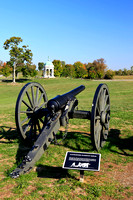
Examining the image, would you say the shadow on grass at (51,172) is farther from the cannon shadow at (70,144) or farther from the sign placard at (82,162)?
the sign placard at (82,162)

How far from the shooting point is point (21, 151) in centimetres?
643

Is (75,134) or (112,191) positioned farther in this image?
(75,134)

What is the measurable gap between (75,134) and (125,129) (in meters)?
2.36

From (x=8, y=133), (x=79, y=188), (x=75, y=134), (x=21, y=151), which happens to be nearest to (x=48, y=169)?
(x=79, y=188)

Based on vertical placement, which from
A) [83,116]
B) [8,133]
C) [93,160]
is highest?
[83,116]

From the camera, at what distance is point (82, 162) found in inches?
175

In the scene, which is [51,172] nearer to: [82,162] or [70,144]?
[82,162]

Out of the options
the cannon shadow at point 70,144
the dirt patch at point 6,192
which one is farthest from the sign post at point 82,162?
the dirt patch at point 6,192

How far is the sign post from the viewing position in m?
4.27

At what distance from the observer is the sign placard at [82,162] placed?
4270 millimetres

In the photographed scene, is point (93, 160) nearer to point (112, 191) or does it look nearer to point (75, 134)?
point (112, 191)

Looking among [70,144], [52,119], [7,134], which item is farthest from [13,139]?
[52,119]

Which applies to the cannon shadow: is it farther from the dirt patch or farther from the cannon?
the dirt patch

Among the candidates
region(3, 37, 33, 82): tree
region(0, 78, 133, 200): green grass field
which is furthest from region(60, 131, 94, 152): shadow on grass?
region(3, 37, 33, 82): tree
